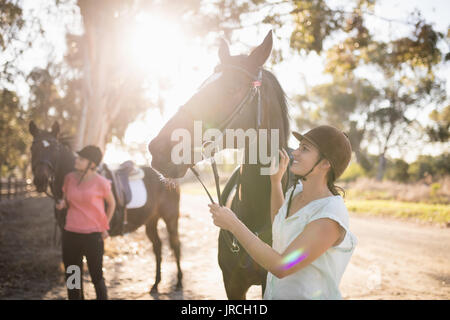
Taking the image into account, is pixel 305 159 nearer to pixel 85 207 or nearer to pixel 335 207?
pixel 335 207

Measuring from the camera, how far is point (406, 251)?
8055mm

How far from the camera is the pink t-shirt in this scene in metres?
4.00

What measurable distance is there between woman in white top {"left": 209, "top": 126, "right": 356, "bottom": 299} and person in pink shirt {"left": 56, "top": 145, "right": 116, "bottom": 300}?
266 cm

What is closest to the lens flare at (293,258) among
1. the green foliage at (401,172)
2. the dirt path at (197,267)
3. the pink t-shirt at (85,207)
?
the pink t-shirt at (85,207)

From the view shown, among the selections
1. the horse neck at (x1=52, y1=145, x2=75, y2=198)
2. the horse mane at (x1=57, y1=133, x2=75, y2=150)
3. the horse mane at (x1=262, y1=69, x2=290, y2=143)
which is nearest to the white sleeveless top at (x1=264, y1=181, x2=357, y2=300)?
the horse mane at (x1=262, y1=69, x2=290, y2=143)

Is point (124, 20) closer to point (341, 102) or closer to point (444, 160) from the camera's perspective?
point (444, 160)

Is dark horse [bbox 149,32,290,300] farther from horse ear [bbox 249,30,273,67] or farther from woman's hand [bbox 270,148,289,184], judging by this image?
woman's hand [bbox 270,148,289,184]

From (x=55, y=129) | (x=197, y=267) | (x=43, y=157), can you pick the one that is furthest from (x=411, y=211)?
(x=43, y=157)

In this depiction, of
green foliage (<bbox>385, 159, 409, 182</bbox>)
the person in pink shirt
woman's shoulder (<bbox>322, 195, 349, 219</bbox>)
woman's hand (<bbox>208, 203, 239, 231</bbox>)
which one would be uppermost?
woman's shoulder (<bbox>322, 195, 349, 219</bbox>)

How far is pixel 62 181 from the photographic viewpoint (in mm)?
5445

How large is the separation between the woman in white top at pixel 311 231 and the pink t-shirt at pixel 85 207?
264cm
